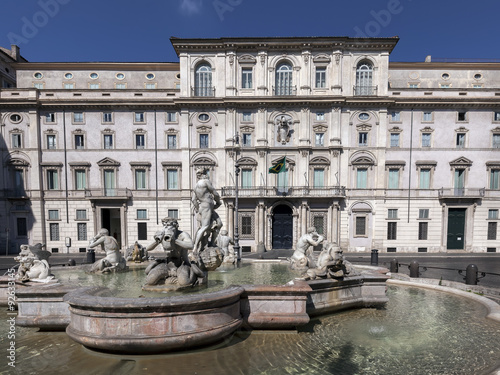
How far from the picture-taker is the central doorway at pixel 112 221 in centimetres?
2667

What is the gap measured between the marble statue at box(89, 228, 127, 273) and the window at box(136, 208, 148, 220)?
16.5 metres

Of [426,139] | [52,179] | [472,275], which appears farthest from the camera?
[52,179]

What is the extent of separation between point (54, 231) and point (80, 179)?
17.8ft

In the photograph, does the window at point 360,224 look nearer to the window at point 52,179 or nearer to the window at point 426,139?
the window at point 426,139

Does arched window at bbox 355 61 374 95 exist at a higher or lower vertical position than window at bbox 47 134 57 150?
higher

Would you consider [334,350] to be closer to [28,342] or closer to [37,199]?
[28,342]

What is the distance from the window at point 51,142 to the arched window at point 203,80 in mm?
13571

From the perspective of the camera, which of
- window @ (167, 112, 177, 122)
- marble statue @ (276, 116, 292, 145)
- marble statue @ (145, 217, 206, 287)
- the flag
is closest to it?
marble statue @ (145, 217, 206, 287)

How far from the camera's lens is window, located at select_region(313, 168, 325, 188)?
24359 mm

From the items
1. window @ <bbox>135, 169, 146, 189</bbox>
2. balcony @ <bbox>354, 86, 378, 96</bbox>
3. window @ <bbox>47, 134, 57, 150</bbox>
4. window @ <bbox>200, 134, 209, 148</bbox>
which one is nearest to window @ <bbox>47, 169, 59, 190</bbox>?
window @ <bbox>47, 134, 57, 150</bbox>

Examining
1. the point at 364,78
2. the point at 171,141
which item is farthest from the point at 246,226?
the point at 364,78

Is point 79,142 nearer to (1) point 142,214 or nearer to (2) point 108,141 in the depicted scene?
(2) point 108,141

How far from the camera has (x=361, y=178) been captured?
24344 mm

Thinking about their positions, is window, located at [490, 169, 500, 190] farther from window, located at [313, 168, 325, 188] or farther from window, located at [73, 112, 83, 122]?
window, located at [73, 112, 83, 122]
